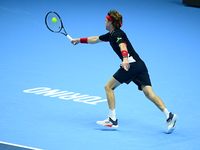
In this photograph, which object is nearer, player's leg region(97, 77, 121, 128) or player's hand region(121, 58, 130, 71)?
player's hand region(121, 58, 130, 71)

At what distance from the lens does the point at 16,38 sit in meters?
12.2

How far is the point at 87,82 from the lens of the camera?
879 centimetres

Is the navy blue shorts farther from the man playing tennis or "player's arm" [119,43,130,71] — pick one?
"player's arm" [119,43,130,71]

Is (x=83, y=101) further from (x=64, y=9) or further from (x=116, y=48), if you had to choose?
(x=64, y=9)

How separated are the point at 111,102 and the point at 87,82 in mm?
2355

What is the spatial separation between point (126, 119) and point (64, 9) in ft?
32.4

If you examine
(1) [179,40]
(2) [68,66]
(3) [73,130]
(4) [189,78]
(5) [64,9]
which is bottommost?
(3) [73,130]

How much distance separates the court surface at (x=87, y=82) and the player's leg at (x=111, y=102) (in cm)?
9

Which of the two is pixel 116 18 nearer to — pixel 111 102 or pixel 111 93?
pixel 111 93

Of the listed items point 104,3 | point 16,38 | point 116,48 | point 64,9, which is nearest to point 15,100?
point 116,48

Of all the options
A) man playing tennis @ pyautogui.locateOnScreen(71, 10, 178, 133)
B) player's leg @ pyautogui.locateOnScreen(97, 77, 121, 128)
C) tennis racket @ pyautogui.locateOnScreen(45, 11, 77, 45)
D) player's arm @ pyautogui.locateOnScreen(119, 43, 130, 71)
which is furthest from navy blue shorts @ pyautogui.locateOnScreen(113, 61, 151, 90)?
tennis racket @ pyautogui.locateOnScreen(45, 11, 77, 45)

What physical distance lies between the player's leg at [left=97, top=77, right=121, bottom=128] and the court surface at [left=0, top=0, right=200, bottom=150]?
0.30ft

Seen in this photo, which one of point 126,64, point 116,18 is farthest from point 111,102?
point 116,18

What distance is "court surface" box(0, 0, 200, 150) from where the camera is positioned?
20.4 ft
